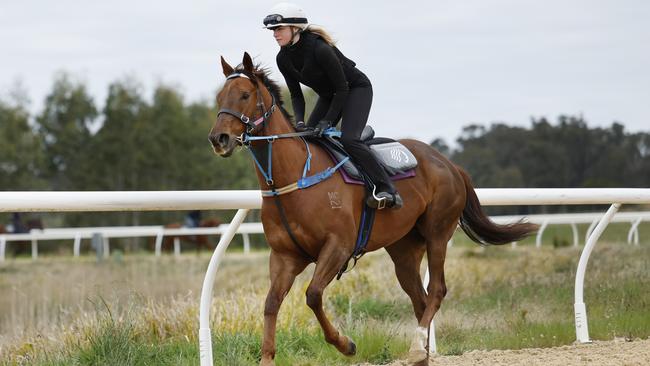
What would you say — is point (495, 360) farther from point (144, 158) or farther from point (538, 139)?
point (144, 158)

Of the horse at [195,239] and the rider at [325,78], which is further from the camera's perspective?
the horse at [195,239]

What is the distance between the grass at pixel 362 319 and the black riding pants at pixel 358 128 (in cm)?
127

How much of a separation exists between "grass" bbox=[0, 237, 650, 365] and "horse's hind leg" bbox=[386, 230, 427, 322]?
0.34m

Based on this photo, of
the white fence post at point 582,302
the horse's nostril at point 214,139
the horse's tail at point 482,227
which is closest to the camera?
the horse's nostril at point 214,139

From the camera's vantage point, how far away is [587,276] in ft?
30.8

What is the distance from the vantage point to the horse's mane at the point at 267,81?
558cm

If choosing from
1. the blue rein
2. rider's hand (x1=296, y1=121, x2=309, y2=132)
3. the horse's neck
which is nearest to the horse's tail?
rider's hand (x1=296, y1=121, x2=309, y2=132)

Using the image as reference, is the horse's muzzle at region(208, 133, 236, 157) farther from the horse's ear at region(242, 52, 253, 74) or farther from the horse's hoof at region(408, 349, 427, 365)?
the horse's hoof at region(408, 349, 427, 365)

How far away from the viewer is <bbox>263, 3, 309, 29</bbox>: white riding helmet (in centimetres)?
583

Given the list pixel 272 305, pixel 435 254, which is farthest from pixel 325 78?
pixel 272 305

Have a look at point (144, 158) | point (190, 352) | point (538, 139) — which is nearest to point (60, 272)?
point (190, 352)

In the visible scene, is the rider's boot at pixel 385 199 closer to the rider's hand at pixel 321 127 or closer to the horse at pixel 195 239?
the rider's hand at pixel 321 127

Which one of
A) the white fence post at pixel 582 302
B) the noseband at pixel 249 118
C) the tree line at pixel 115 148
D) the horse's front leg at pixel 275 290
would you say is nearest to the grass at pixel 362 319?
the white fence post at pixel 582 302

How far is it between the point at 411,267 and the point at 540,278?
395 cm
